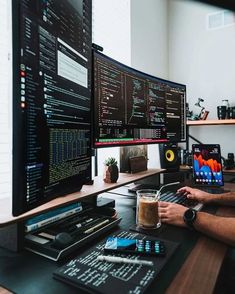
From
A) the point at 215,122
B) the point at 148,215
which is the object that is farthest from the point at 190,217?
the point at 215,122

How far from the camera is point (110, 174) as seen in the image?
3.85 feet

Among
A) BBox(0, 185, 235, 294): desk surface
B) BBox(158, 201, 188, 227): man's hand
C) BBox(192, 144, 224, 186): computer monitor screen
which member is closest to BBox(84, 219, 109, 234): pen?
BBox(0, 185, 235, 294): desk surface

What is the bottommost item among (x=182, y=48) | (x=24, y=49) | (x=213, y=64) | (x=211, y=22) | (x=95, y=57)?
(x=24, y=49)

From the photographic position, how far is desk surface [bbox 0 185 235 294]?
521 millimetres

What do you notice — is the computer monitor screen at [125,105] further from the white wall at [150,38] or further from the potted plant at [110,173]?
the white wall at [150,38]

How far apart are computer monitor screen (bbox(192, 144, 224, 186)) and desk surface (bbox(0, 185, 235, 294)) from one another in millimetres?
777

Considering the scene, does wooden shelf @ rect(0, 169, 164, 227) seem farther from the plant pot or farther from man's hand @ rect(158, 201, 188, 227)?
man's hand @ rect(158, 201, 188, 227)

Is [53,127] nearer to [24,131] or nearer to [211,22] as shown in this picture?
[24,131]

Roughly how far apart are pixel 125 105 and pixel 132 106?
0.20ft

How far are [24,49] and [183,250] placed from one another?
25.6 inches

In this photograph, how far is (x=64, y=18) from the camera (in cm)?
79

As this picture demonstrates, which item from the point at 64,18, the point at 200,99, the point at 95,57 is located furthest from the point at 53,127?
the point at 200,99

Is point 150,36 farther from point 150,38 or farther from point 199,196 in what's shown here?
point 199,196

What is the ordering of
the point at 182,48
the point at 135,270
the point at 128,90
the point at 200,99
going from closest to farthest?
the point at 135,270 → the point at 128,90 → the point at 200,99 → the point at 182,48
